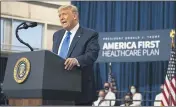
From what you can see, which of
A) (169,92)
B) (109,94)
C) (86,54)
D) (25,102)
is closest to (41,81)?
(25,102)

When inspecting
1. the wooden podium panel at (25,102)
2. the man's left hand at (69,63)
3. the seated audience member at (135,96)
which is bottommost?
the seated audience member at (135,96)

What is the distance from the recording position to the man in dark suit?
5.94 feet

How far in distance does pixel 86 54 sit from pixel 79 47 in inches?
2.6

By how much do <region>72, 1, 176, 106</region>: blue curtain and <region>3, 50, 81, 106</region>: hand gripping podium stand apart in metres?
8.99

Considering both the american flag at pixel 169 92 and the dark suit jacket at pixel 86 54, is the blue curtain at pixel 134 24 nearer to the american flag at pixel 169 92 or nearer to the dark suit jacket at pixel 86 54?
the american flag at pixel 169 92

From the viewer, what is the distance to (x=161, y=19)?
10812 millimetres

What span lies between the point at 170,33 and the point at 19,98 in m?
8.42

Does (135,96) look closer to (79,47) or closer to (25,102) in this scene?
(79,47)

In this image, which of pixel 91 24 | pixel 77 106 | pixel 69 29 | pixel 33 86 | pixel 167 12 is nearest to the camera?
pixel 33 86

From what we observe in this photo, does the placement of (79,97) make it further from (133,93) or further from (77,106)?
(133,93)

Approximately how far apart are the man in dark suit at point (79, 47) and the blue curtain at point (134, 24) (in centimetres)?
878

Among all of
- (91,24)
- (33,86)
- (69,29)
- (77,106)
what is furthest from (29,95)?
(91,24)

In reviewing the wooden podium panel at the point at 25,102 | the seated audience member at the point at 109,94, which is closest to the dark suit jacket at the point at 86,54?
the wooden podium panel at the point at 25,102

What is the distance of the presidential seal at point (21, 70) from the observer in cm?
169
